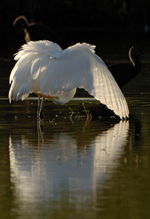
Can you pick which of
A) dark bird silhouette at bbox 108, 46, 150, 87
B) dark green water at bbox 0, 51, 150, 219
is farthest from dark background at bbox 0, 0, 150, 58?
dark green water at bbox 0, 51, 150, 219

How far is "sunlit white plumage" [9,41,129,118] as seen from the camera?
1068 centimetres

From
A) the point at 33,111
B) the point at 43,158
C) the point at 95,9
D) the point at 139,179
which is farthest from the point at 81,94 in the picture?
the point at 95,9

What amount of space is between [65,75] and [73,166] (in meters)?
3.30

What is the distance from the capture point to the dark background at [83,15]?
43.6 metres

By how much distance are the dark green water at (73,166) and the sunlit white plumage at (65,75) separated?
42 cm

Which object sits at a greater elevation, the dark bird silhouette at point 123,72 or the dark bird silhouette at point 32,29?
the dark bird silhouette at point 32,29

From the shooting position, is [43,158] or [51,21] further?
[51,21]

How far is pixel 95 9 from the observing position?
45.5 metres

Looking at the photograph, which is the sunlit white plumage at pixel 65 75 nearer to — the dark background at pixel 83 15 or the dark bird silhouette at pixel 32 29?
the dark bird silhouette at pixel 32 29

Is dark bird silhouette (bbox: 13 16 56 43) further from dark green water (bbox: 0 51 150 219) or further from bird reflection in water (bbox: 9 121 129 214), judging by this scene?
bird reflection in water (bbox: 9 121 129 214)

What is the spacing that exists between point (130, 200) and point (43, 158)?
1.93 m

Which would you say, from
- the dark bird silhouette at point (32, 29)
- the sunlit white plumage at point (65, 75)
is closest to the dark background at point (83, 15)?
the dark bird silhouette at point (32, 29)

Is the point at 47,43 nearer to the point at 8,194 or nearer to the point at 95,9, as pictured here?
the point at 8,194

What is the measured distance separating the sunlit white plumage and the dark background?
1249 inches
